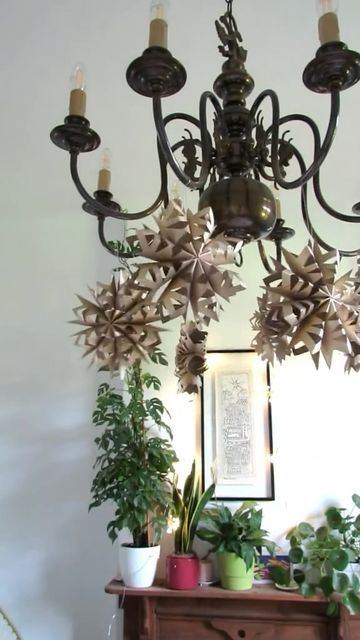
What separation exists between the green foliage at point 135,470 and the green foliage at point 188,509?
0.07m

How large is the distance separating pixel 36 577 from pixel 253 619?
986mm

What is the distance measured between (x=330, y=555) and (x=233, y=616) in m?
0.46

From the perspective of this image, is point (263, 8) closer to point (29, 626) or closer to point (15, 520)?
point (15, 520)

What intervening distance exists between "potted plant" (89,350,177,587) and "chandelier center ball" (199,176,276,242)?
1.04 metres

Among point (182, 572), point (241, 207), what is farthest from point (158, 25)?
point (182, 572)

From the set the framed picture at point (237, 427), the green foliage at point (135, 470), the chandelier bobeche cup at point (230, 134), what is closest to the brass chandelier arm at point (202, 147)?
the chandelier bobeche cup at point (230, 134)

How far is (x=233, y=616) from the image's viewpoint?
6.28 feet

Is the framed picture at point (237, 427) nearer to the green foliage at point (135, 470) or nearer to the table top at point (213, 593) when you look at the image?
the green foliage at point (135, 470)

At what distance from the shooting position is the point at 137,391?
203cm

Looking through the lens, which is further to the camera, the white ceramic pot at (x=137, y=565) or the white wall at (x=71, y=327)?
the white ceramic pot at (x=137, y=565)

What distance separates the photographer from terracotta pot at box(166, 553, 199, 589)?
1.90 metres

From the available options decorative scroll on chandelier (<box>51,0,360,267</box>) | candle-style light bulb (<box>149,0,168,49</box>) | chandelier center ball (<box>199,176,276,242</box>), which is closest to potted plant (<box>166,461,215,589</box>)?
decorative scroll on chandelier (<box>51,0,360,267</box>)

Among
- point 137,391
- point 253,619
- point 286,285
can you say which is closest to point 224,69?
point 286,285

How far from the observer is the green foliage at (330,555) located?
1.81 m
